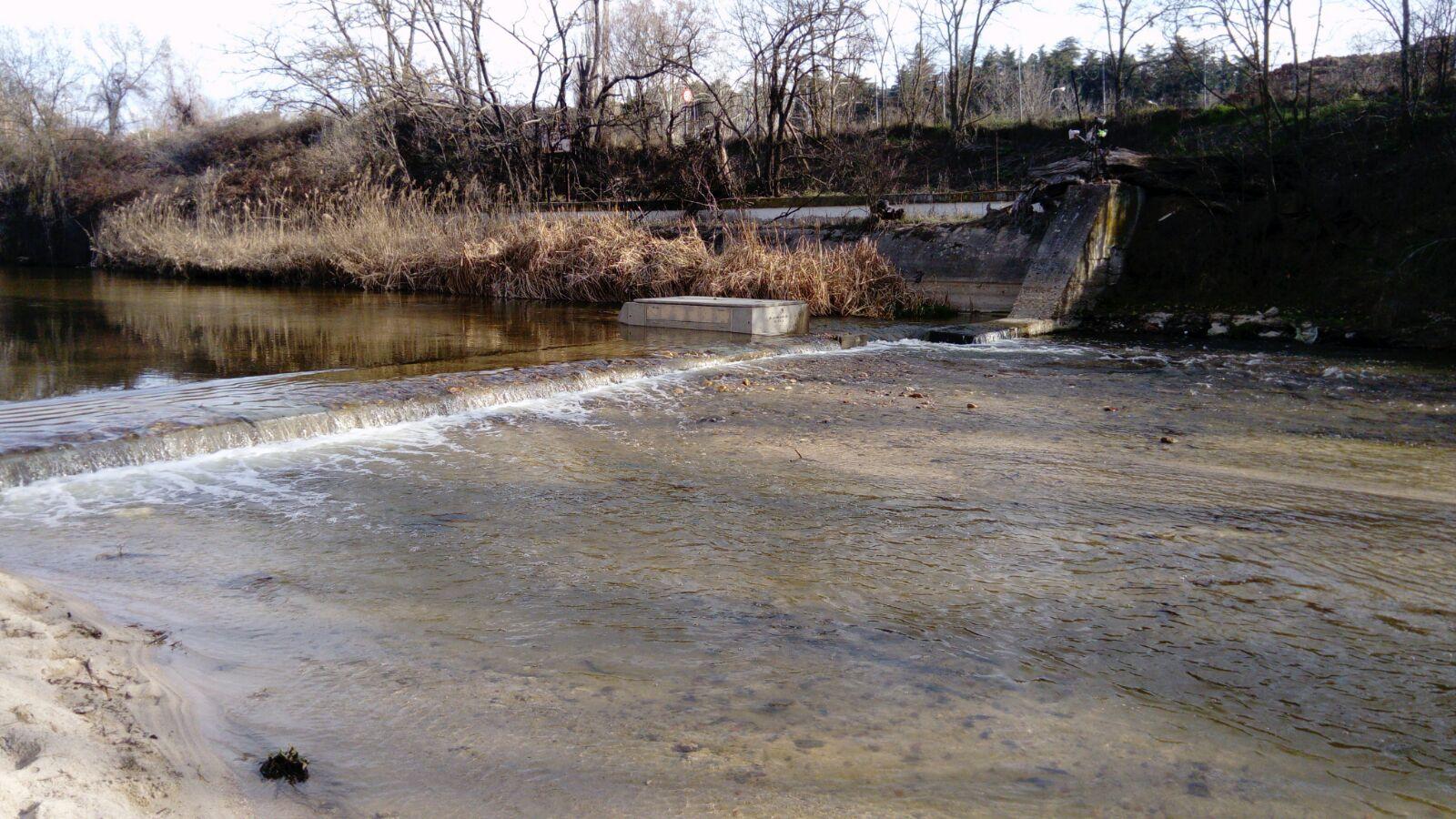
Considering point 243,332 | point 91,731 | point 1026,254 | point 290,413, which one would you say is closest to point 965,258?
point 1026,254

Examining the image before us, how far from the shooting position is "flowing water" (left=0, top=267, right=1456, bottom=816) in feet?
7.60

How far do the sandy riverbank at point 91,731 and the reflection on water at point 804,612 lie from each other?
131mm

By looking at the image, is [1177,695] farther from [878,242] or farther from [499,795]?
[878,242]

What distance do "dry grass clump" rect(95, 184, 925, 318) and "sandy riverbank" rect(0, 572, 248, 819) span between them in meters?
10.3

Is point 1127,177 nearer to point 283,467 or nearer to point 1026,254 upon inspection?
point 1026,254

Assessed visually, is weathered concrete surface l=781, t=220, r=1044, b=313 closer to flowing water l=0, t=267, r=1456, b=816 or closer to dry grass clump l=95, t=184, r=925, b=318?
dry grass clump l=95, t=184, r=925, b=318

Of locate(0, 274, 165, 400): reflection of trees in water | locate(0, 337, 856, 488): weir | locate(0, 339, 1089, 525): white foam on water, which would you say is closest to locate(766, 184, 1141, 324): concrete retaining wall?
locate(0, 337, 856, 488): weir

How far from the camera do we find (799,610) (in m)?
3.30

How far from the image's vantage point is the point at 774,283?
41.4 feet

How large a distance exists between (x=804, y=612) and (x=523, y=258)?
490 inches

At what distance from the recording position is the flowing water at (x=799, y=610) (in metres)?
2.32

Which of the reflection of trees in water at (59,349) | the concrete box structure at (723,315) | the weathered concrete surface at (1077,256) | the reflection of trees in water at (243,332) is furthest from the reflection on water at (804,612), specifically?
the weathered concrete surface at (1077,256)

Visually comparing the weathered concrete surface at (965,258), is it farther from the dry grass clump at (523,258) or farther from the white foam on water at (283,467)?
the white foam on water at (283,467)

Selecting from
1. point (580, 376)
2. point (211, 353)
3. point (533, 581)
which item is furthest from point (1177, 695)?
point (211, 353)
